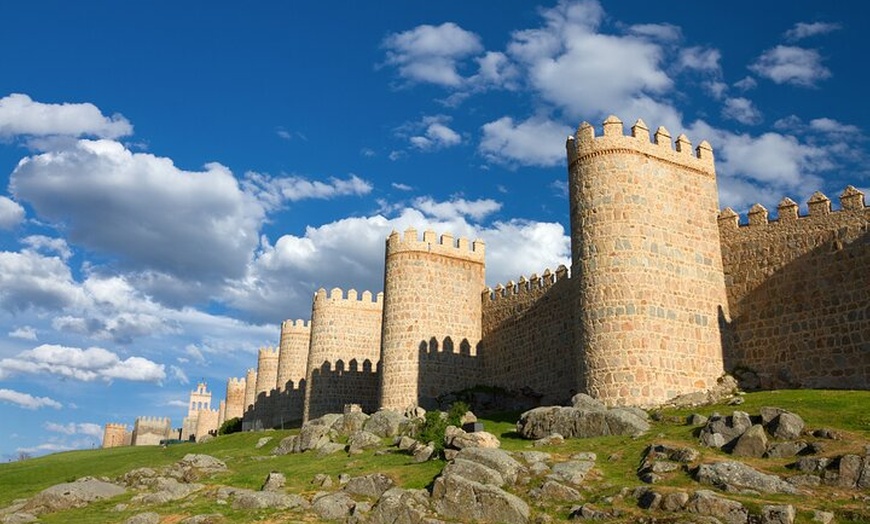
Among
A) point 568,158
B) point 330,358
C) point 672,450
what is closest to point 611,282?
point 568,158

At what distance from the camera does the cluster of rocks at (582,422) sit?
2217 cm

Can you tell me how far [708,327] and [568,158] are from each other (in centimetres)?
803

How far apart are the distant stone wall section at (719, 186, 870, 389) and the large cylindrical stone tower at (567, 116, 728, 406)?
2.99 feet

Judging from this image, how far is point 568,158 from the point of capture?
99.3 ft

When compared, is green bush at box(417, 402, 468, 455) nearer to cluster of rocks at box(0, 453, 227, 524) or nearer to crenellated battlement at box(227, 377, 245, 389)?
cluster of rocks at box(0, 453, 227, 524)

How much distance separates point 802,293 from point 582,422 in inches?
396

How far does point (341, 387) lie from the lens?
48812 millimetres

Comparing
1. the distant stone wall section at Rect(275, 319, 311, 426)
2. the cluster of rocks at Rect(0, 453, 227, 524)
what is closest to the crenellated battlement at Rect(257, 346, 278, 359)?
the distant stone wall section at Rect(275, 319, 311, 426)

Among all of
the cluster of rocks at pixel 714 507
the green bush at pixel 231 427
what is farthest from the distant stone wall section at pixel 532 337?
the green bush at pixel 231 427

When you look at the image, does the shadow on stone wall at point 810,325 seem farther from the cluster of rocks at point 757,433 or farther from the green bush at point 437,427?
the green bush at point 437,427

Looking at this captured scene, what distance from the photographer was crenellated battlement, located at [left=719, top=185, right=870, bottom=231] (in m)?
26.4

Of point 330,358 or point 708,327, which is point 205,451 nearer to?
point 330,358

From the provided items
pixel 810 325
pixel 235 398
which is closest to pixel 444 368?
pixel 810 325

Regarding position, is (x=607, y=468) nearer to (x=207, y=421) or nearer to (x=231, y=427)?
(x=231, y=427)
